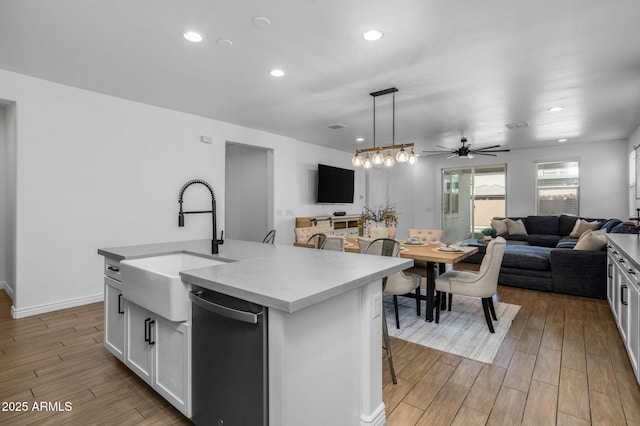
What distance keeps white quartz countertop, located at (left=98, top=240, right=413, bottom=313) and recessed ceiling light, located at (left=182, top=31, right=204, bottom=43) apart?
67.0 inches

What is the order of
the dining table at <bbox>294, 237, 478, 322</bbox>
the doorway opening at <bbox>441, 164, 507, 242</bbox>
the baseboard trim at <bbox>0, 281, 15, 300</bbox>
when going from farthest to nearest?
the doorway opening at <bbox>441, 164, 507, 242</bbox>
the baseboard trim at <bbox>0, 281, 15, 300</bbox>
the dining table at <bbox>294, 237, 478, 322</bbox>

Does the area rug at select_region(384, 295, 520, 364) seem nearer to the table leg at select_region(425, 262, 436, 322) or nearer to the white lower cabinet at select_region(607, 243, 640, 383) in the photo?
the table leg at select_region(425, 262, 436, 322)

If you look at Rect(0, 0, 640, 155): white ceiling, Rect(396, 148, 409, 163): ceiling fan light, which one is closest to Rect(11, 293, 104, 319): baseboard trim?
Rect(0, 0, 640, 155): white ceiling

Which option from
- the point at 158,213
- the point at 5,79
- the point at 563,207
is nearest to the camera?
the point at 5,79

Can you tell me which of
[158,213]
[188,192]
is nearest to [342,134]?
[188,192]

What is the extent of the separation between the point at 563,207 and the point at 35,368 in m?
9.44

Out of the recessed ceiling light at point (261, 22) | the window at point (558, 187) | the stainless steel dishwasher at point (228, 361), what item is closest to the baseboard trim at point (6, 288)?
the stainless steel dishwasher at point (228, 361)

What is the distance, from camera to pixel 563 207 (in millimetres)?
7566

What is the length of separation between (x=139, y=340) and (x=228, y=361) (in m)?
0.95

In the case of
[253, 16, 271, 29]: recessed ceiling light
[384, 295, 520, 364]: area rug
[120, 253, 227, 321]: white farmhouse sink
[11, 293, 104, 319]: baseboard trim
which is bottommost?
[384, 295, 520, 364]: area rug

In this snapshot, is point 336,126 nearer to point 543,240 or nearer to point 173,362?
point 173,362

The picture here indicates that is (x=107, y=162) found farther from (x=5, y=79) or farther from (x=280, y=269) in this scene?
(x=280, y=269)

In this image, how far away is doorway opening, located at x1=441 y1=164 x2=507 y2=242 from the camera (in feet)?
28.1

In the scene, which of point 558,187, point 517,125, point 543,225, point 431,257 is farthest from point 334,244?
point 558,187
